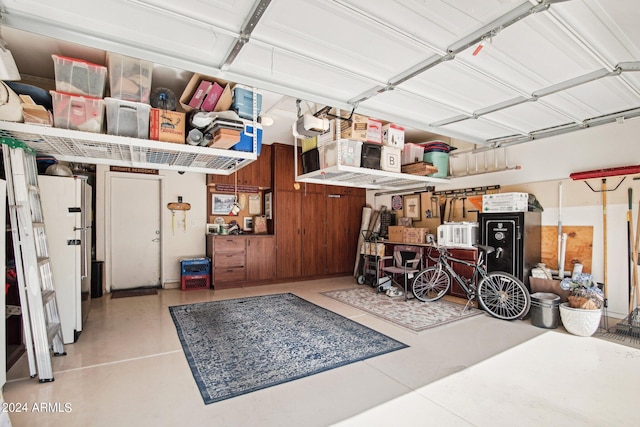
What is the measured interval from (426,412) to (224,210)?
552 cm

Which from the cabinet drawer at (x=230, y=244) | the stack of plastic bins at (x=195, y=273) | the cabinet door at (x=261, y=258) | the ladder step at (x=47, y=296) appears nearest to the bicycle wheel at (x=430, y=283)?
the cabinet door at (x=261, y=258)

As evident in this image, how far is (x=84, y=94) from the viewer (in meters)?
2.85

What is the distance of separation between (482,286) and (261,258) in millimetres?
4115

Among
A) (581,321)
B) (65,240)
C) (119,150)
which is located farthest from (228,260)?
(581,321)

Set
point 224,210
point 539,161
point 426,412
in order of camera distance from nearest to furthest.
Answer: point 426,412
point 539,161
point 224,210

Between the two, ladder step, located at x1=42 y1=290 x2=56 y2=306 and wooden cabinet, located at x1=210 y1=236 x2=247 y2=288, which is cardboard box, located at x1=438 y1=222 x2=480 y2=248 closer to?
wooden cabinet, located at x1=210 y1=236 x2=247 y2=288

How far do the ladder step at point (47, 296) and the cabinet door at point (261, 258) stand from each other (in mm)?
3552

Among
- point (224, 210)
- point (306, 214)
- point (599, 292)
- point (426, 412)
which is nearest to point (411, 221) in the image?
point (306, 214)

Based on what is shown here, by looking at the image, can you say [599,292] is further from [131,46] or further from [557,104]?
[131,46]

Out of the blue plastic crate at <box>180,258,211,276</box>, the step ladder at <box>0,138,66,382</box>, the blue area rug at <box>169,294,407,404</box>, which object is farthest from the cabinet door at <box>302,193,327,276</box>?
the step ladder at <box>0,138,66,382</box>

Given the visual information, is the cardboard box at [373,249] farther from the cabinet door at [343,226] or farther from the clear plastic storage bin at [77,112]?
the clear plastic storage bin at [77,112]

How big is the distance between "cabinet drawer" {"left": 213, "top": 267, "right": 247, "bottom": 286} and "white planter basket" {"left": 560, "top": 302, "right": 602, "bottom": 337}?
17.1 feet

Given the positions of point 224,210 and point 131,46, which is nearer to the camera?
point 131,46

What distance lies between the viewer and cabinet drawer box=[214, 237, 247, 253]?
5.99 metres
